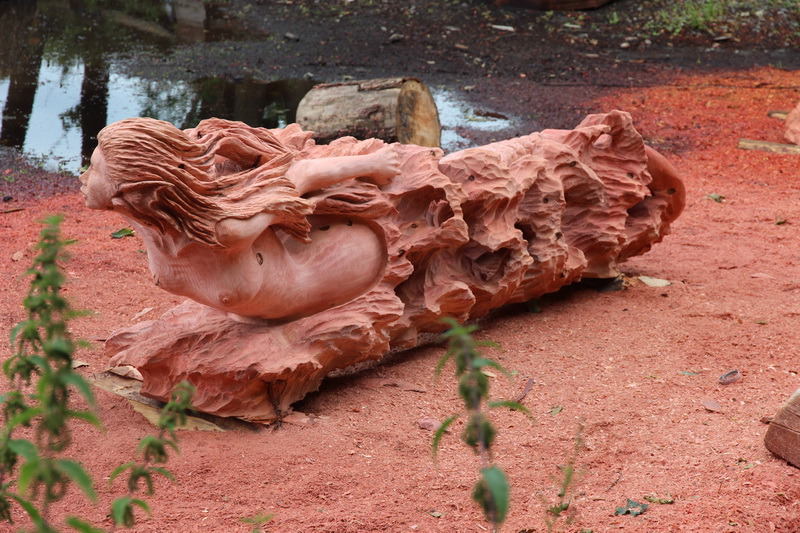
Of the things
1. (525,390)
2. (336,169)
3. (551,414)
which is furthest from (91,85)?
(551,414)

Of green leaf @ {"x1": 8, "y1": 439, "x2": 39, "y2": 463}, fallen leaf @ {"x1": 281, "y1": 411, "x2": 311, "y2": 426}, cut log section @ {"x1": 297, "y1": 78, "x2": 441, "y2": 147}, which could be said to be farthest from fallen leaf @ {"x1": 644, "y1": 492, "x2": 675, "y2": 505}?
cut log section @ {"x1": 297, "y1": 78, "x2": 441, "y2": 147}

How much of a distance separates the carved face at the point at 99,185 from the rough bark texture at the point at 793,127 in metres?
7.55

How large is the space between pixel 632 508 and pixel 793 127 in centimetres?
705

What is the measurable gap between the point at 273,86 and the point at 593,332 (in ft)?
21.2

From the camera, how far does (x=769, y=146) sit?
856cm

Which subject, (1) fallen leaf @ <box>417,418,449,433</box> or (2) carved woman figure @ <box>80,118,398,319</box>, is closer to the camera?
(2) carved woman figure @ <box>80,118,398,319</box>

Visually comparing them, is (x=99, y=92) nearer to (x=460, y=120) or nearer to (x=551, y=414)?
(x=460, y=120)

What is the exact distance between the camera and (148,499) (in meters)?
3.03

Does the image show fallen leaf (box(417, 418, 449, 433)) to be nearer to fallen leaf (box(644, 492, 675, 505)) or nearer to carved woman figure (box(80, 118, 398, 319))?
carved woman figure (box(80, 118, 398, 319))

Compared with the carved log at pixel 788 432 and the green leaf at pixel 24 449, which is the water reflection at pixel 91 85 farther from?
the green leaf at pixel 24 449

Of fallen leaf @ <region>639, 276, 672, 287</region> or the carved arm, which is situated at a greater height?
the carved arm

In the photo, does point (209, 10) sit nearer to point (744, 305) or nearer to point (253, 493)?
point (744, 305)

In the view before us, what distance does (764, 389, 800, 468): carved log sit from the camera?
3068 millimetres

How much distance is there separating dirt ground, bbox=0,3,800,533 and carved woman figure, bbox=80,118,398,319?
1.93ft
